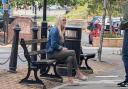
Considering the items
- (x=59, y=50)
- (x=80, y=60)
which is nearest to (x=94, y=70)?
(x=80, y=60)

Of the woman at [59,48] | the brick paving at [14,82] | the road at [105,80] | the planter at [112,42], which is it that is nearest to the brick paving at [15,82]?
the brick paving at [14,82]

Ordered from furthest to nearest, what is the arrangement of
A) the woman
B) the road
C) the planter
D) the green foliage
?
1. the green foliage
2. the planter
3. the woman
4. the road

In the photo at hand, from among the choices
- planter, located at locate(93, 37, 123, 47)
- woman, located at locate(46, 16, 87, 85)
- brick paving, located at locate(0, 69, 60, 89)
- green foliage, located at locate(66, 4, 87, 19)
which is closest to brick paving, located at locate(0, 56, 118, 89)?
brick paving, located at locate(0, 69, 60, 89)

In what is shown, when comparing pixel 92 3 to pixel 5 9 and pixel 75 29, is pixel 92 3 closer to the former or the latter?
pixel 5 9

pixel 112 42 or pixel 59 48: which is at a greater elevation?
pixel 59 48

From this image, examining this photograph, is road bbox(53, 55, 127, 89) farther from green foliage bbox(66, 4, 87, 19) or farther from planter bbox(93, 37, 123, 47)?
green foliage bbox(66, 4, 87, 19)

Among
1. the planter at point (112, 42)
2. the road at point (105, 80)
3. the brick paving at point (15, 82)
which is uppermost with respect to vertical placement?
the brick paving at point (15, 82)

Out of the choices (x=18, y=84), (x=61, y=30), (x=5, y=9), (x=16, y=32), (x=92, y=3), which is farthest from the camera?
(x=92, y=3)

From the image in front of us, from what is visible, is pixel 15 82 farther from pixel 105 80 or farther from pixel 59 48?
pixel 105 80

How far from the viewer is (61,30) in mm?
12180

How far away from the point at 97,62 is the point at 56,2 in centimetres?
1629

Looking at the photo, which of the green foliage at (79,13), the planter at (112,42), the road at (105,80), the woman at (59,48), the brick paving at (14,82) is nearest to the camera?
the brick paving at (14,82)

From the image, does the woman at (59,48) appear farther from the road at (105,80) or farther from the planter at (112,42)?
the planter at (112,42)

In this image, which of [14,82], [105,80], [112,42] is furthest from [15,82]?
[112,42]
